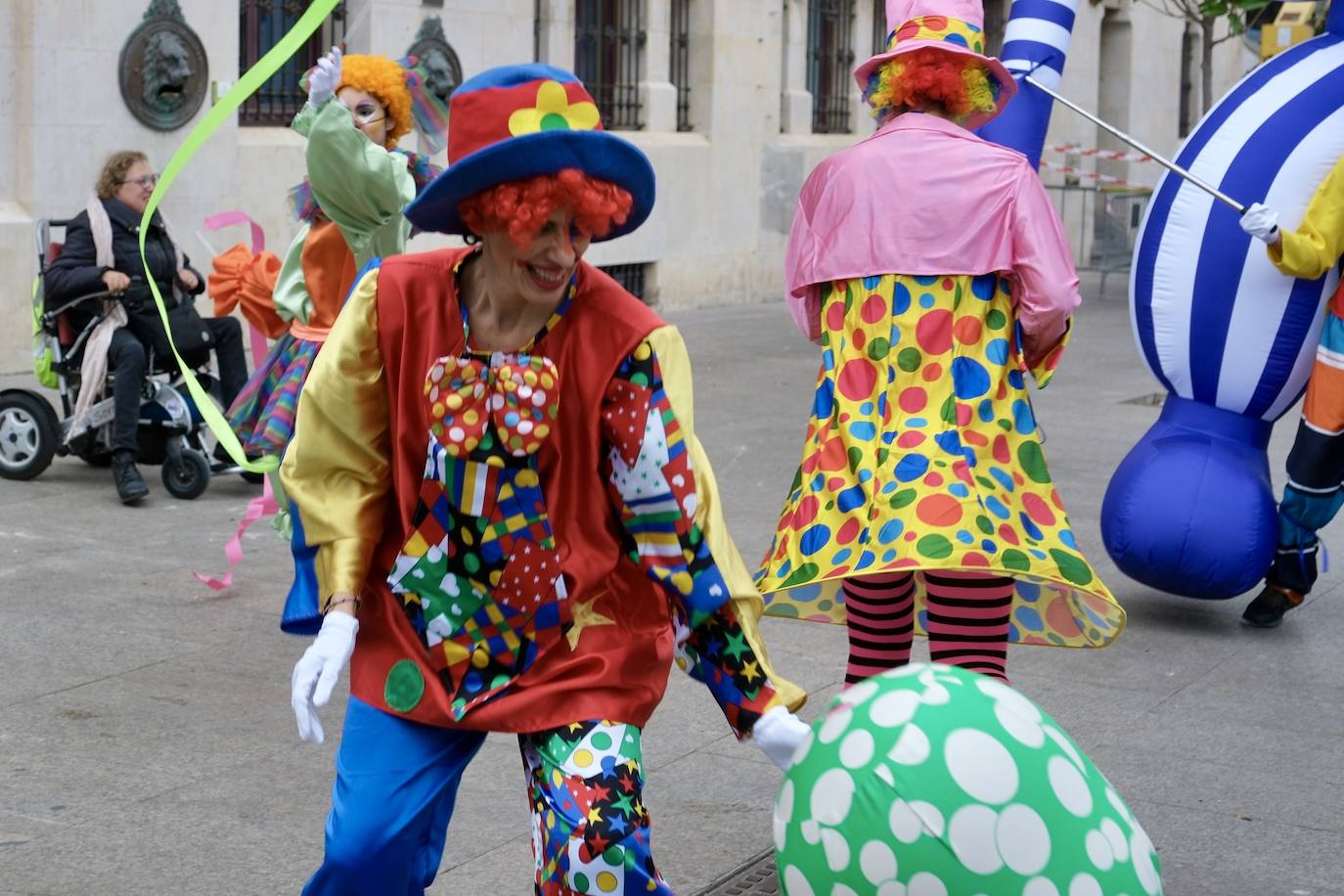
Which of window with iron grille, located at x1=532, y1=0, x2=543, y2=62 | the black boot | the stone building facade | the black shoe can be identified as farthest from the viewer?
window with iron grille, located at x1=532, y1=0, x2=543, y2=62

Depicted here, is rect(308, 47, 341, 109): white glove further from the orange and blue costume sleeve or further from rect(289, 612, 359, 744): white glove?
rect(289, 612, 359, 744): white glove

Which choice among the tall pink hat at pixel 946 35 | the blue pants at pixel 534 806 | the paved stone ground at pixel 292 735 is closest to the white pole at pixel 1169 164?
the tall pink hat at pixel 946 35

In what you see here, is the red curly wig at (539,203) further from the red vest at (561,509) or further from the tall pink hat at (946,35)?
the tall pink hat at (946,35)

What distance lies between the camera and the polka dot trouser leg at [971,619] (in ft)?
15.0

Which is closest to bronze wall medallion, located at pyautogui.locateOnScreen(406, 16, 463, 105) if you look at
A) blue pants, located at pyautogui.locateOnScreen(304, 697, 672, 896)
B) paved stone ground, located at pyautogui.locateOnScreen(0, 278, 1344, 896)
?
paved stone ground, located at pyautogui.locateOnScreen(0, 278, 1344, 896)

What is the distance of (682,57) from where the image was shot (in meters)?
18.0

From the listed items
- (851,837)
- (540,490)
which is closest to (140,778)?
(540,490)

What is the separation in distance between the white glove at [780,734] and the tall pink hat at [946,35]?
2.06 metres

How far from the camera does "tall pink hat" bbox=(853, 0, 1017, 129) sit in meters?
4.77

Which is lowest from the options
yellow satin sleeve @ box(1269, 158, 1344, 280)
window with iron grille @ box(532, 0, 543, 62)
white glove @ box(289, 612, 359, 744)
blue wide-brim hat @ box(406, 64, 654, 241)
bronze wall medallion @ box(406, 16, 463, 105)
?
white glove @ box(289, 612, 359, 744)

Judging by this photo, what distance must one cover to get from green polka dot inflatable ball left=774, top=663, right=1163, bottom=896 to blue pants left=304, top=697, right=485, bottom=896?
659 mm

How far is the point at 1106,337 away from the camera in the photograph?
A: 17203mm

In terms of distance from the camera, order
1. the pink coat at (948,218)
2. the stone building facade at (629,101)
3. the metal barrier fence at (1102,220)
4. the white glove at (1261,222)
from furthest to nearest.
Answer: the metal barrier fence at (1102,220) < the stone building facade at (629,101) < the white glove at (1261,222) < the pink coat at (948,218)

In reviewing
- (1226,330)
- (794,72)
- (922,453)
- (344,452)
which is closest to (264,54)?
(794,72)
